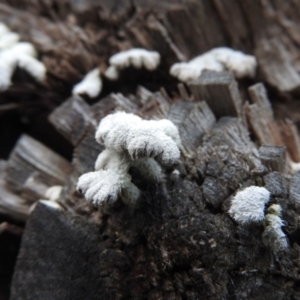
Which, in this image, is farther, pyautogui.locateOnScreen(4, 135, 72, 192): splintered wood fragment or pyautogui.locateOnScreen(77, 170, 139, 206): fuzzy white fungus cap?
pyautogui.locateOnScreen(4, 135, 72, 192): splintered wood fragment

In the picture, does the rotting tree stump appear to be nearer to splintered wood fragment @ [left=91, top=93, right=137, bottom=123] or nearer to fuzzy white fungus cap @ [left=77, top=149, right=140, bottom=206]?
splintered wood fragment @ [left=91, top=93, right=137, bottom=123]

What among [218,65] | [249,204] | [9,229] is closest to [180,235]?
[249,204]

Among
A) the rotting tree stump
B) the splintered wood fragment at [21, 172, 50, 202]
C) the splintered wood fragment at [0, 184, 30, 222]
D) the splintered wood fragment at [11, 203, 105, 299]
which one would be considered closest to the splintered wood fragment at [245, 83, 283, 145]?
the rotting tree stump

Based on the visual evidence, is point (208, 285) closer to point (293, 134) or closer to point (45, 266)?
point (45, 266)

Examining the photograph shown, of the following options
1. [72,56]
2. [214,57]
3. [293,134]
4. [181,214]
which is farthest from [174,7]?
[181,214]

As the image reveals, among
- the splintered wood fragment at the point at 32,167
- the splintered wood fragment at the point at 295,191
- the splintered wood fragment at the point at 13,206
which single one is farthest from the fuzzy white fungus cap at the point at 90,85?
the splintered wood fragment at the point at 295,191

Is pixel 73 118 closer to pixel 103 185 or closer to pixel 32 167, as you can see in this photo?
pixel 32 167

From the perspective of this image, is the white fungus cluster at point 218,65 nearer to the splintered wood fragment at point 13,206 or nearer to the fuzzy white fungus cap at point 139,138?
the fuzzy white fungus cap at point 139,138
